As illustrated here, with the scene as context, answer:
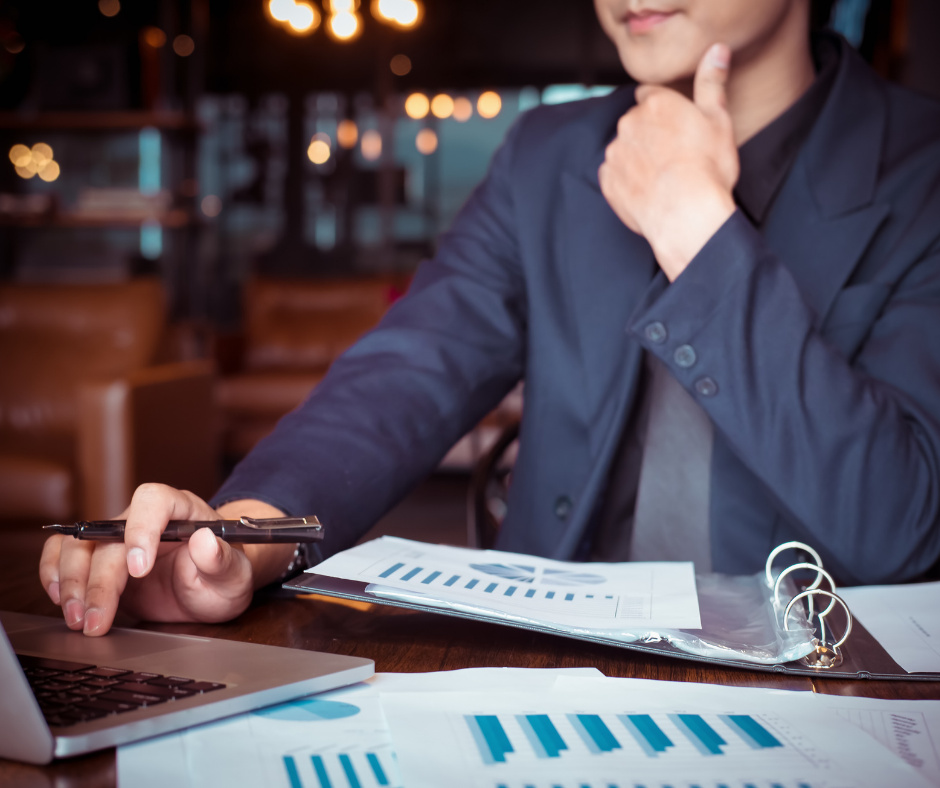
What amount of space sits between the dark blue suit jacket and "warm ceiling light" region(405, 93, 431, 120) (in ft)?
20.5

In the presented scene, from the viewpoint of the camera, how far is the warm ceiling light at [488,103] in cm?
732

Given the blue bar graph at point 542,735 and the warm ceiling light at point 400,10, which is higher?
the warm ceiling light at point 400,10

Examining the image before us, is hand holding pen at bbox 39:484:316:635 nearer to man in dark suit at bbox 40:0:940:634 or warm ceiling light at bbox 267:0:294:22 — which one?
man in dark suit at bbox 40:0:940:634

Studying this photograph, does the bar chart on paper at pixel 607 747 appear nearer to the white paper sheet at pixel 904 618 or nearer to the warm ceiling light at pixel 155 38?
the white paper sheet at pixel 904 618

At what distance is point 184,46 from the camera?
6.13 meters

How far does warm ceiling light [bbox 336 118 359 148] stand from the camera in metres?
7.09

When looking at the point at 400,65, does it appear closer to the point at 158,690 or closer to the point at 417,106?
the point at 417,106

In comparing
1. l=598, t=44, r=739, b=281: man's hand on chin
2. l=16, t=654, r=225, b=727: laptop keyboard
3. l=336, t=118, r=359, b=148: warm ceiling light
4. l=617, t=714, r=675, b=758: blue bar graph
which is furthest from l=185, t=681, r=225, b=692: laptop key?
l=336, t=118, r=359, b=148: warm ceiling light

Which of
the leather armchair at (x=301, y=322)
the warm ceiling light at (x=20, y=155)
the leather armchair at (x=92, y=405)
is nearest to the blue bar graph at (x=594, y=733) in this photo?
the leather armchair at (x=92, y=405)

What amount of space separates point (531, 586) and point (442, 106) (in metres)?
7.05

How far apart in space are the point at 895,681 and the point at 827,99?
751 millimetres

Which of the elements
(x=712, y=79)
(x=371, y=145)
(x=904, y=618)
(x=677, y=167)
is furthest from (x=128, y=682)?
(x=371, y=145)

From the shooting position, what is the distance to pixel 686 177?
0.87 m

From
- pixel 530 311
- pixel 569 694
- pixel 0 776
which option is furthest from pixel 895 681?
pixel 530 311
